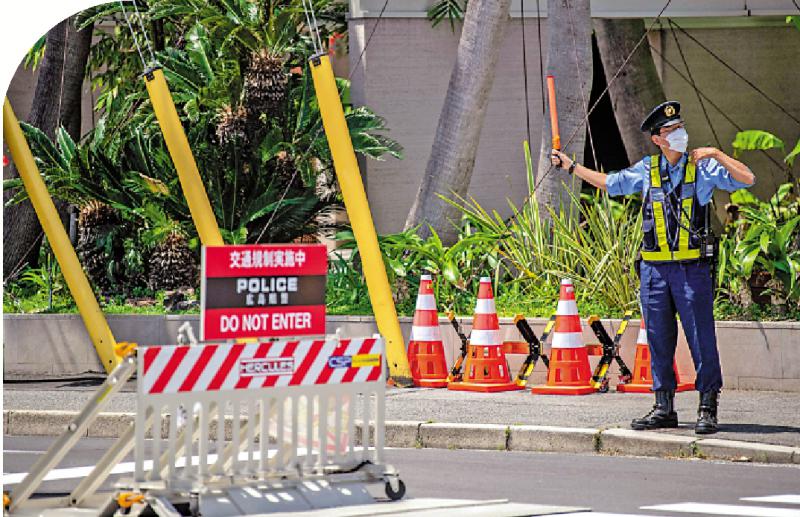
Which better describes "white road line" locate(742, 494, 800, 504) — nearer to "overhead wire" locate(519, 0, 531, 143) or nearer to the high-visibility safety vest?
the high-visibility safety vest

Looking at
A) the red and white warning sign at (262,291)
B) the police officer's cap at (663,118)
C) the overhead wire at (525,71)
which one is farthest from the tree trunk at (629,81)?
the red and white warning sign at (262,291)

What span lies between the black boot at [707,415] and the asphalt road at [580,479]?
0.46 metres

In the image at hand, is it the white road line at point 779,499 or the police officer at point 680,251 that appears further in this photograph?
the police officer at point 680,251

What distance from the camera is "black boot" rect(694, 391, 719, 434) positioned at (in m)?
10.8

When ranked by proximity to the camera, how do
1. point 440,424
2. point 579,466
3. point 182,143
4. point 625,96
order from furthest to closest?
point 625,96
point 182,143
point 440,424
point 579,466

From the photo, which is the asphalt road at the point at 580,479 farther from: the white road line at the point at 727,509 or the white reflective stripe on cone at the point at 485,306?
the white reflective stripe on cone at the point at 485,306

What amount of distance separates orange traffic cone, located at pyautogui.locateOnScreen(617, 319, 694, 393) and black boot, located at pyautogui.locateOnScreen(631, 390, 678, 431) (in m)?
1.71

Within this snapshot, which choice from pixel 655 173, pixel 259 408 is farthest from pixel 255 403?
pixel 655 173

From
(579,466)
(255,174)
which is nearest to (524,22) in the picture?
(255,174)

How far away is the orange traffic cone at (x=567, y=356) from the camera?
12930mm

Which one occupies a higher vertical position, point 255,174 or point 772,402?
point 255,174

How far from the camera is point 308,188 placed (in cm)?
1766

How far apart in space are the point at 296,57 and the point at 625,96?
4.34 metres

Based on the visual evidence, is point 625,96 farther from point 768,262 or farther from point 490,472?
point 490,472
